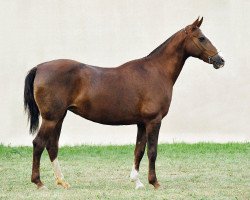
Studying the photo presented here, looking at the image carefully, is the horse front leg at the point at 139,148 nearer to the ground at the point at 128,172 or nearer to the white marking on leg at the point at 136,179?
the white marking on leg at the point at 136,179

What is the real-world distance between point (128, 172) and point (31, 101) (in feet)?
9.17

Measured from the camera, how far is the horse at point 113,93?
402 inches

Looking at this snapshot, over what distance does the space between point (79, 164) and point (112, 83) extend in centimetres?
364

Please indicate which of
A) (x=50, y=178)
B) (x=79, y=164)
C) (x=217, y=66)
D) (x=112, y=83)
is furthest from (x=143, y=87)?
(x=79, y=164)

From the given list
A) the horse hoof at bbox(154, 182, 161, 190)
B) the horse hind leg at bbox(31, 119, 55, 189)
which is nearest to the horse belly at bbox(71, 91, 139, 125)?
the horse hind leg at bbox(31, 119, 55, 189)

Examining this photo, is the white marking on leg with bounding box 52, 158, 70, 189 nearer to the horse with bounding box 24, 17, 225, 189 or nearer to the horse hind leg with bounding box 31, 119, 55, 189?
the horse with bounding box 24, 17, 225, 189

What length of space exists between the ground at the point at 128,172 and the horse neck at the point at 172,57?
1604 millimetres

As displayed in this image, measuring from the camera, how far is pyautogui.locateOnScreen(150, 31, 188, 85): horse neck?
1074 centimetres

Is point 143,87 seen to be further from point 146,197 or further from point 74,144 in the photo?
point 74,144

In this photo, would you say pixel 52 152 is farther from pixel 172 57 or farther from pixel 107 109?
pixel 172 57

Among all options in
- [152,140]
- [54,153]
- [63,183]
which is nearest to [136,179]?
[152,140]

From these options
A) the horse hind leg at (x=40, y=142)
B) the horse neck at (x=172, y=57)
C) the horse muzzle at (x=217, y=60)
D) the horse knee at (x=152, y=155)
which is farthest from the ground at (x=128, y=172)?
the horse muzzle at (x=217, y=60)

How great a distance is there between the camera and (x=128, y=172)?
12617 millimetres

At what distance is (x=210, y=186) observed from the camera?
10727mm
